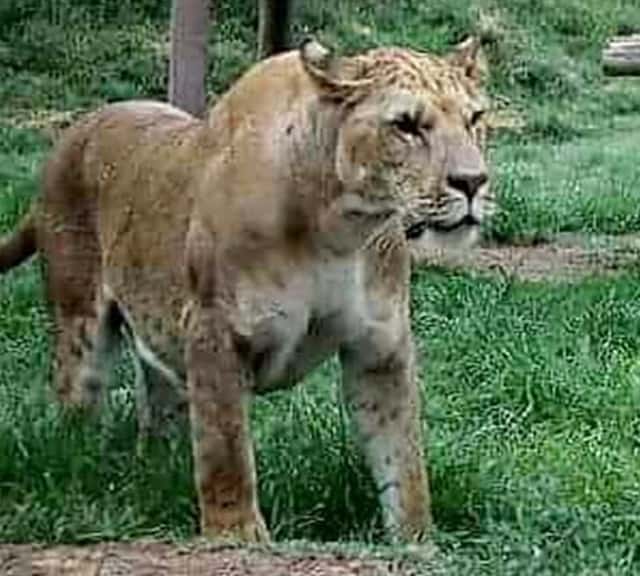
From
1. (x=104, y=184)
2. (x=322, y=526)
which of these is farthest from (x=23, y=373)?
(x=322, y=526)

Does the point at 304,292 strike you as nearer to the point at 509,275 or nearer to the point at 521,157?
the point at 509,275

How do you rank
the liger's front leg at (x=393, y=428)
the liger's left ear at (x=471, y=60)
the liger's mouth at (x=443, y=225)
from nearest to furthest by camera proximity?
the liger's mouth at (x=443, y=225) → the liger's left ear at (x=471, y=60) → the liger's front leg at (x=393, y=428)

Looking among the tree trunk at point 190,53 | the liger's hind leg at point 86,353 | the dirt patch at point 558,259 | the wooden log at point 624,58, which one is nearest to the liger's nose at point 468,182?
the liger's hind leg at point 86,353

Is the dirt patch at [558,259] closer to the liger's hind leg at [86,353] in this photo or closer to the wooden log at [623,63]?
the wooden log at [623,63]

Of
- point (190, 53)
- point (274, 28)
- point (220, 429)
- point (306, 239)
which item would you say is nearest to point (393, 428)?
point (220, 429)

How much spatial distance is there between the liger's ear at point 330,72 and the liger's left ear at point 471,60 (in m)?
0.28

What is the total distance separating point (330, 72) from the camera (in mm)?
5531

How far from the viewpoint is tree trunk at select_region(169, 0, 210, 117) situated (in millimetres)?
10789

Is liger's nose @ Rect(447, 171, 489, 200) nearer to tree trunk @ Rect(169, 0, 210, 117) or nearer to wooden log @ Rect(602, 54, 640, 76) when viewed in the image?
tree trunk @ Rect(169, 0, 210, 117)

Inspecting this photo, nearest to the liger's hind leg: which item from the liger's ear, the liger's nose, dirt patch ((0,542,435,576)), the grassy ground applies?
the grassy ground

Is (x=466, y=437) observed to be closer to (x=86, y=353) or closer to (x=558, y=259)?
(x=86, y=353)

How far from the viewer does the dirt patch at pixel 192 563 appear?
488 cm

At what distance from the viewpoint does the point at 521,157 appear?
18.5 meters

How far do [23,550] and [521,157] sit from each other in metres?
13.5
